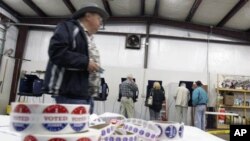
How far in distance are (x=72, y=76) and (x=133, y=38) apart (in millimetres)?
6798

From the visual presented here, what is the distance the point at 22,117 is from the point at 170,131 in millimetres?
495

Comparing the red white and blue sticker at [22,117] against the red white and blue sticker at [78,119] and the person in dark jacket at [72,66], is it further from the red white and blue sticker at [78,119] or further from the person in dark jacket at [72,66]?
the person in dark jacket at [72,66]

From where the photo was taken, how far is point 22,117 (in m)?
0.62

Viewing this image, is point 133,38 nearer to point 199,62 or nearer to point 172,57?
point 172,57

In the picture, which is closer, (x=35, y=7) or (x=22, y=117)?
(x=22, y=117)

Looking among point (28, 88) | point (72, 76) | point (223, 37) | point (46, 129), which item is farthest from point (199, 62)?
point (46, 129)

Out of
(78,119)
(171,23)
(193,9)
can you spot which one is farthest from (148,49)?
(78,119)

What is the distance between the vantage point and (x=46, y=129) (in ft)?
2.03

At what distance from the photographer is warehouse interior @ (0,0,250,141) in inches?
284

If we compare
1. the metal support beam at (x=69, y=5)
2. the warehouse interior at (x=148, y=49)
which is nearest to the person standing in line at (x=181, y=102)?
the warehouse interior at (x=148, y=49)

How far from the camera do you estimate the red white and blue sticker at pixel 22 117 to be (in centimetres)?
62

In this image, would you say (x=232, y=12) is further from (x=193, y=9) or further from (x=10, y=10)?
(x=10, y=10)

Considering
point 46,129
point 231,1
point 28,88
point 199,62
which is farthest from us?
point 199,62

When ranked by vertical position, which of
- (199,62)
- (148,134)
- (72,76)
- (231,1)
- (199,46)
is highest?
(231,1)
